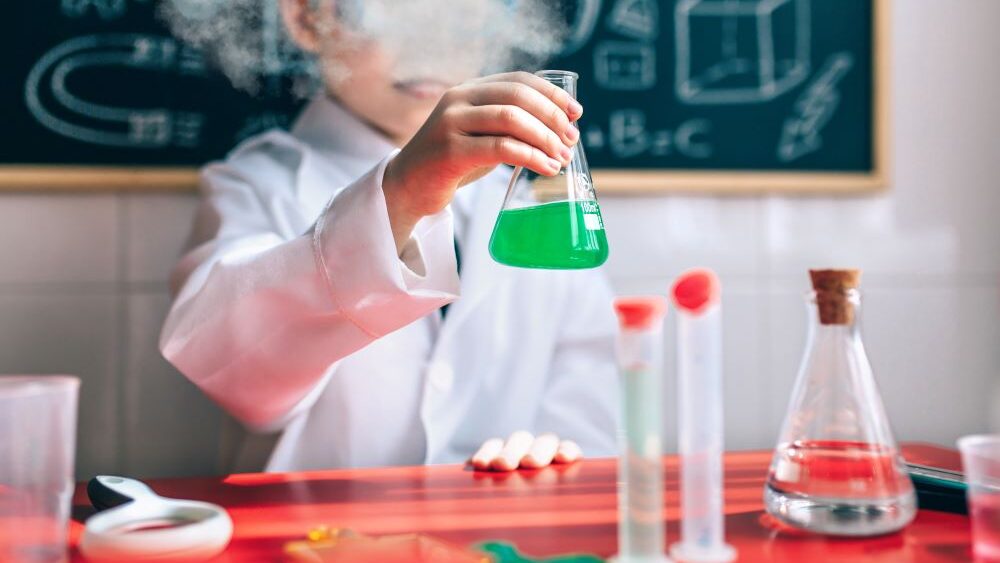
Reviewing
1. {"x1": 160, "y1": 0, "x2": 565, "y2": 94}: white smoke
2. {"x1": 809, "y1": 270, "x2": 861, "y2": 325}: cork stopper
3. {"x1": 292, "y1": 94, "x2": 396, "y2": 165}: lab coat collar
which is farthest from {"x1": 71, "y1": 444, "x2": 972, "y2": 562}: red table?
{"x1": 160, "y1": 0, "x2": 565, "y2": 94}: white smoke

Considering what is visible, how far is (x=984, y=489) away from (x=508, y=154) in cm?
47

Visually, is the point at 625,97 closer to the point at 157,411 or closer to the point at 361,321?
the point at 361,321

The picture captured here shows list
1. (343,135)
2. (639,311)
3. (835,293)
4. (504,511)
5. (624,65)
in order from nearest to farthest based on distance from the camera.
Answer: (639,311)
(835,293)
(504,511)
(343,135)
(624,65)

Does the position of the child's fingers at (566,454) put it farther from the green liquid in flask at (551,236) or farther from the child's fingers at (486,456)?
the green liquid in flask at (551,236)

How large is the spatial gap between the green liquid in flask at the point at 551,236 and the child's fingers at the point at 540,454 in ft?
0.80

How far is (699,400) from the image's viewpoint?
54cm

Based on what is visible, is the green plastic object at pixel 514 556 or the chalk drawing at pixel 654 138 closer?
the green plastic object at pixel 514 556

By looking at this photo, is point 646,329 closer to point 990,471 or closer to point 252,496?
point 990,471

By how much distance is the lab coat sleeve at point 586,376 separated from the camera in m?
1.39

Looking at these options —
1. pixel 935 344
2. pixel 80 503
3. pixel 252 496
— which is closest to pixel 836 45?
pixel 935 344

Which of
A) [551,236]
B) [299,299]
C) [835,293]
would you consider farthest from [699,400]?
[299,299]

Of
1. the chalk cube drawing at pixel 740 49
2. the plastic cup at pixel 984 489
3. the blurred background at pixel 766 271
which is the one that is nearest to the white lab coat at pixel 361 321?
the blurred background at pixel 766 271

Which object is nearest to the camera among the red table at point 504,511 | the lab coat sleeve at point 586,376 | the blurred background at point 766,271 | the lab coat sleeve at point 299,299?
the red table at point 504,511

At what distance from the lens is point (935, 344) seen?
1.75m
